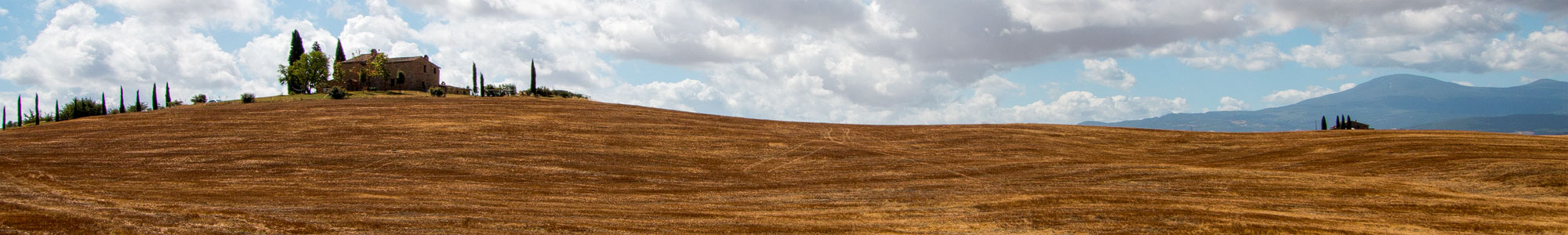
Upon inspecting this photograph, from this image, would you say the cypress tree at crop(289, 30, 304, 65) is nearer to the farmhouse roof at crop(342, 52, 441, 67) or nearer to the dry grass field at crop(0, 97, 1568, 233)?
the farmhouse roof at crop(342, 52, 441, 67)

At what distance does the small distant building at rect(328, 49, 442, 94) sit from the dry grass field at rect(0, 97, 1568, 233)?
5107cm

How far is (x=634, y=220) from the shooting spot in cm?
2614

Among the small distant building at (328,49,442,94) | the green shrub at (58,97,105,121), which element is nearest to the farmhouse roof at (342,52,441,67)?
the small distant building at (328,49,442,94)

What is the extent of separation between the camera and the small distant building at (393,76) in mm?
108750

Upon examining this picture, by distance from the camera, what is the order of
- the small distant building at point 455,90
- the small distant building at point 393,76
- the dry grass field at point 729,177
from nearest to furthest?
the dry grass field at point 729,177 < the small distant building at point 455,90 < the small distant building at point 393,76

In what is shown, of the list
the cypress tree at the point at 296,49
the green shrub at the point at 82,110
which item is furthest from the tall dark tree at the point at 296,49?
the green shrub at the point at 82,110

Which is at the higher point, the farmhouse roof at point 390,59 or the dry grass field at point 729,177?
the farmhouse roof at point 390,59

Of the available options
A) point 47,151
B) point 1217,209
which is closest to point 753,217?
point 1217,209

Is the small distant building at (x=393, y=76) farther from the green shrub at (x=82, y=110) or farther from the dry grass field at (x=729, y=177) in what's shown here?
the dry grass field at (x=729, y=177)

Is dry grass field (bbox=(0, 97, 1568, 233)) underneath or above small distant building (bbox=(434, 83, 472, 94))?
underneath

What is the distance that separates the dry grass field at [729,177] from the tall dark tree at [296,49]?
6038 cm

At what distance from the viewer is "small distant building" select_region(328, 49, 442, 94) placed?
109m

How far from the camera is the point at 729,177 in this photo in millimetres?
38344

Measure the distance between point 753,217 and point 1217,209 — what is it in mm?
14395
